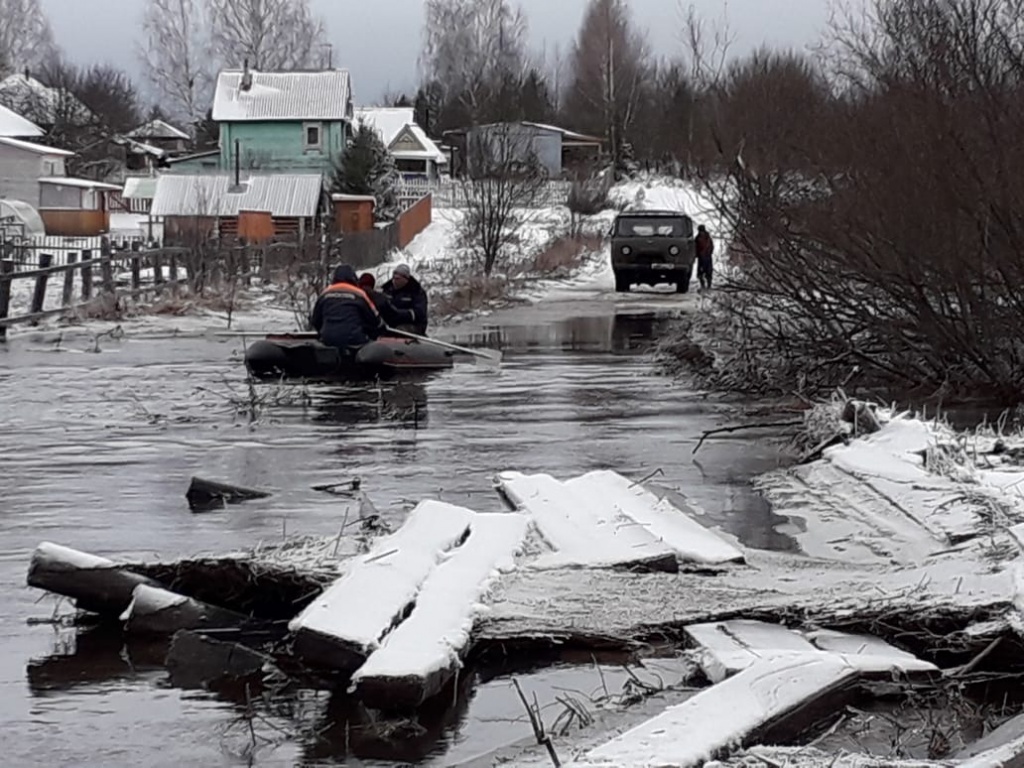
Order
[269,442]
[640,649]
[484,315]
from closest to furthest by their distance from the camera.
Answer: [640,649] < [269,442] < [484,315]

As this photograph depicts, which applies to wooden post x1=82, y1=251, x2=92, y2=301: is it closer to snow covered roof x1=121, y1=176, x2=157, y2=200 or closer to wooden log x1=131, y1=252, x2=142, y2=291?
wooden log x1=131, y1=252, x2=142, y2=291

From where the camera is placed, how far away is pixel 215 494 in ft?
36.5

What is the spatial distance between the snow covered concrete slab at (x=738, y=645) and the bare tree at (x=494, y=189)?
34020 mm

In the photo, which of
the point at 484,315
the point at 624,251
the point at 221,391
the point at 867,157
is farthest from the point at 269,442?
the point at 624,251

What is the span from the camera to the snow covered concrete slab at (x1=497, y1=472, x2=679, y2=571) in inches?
328

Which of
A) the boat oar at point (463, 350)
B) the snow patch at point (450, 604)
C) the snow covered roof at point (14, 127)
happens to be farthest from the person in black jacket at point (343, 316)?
the snow covered roof at point (14, 127)

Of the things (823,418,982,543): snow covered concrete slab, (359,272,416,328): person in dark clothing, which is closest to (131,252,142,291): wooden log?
(359,272,416,328): person in dark clothing

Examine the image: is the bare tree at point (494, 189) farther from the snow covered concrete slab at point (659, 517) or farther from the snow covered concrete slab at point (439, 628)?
the snow covered concrete slab at point (439, 628)

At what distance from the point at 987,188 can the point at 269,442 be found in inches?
260

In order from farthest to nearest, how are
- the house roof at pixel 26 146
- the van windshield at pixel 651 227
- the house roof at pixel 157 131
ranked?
the house roof at pixel 157 131 < the house roof at pixel 26 146 < the van windshield at pixel 651 227

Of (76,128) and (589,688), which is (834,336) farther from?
(76,128)

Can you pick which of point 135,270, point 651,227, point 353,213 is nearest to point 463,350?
point 135,270

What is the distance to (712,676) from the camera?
6.47 metres

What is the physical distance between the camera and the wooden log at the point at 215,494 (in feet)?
36.0
